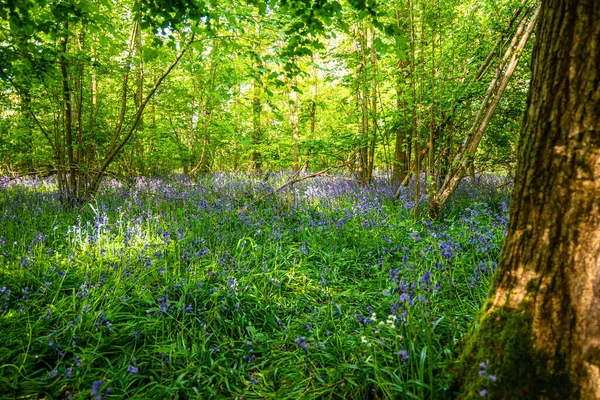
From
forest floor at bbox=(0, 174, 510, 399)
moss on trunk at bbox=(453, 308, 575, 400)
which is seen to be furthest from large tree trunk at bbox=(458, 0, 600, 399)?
forest floor at bbox=(0, 174, 510, 399)

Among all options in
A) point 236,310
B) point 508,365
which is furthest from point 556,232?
point 236,310

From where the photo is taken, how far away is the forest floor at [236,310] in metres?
1.91

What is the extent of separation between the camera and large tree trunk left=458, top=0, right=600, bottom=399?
3.98 ft

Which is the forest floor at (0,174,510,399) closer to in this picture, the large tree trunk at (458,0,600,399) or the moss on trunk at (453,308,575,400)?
the moss on trunk at (453,308,575,400)

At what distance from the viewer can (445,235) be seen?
4.14 metres

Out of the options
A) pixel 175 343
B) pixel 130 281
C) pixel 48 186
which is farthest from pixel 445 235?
pixel 48 186

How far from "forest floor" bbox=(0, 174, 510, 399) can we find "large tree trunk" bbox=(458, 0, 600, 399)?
0.22m

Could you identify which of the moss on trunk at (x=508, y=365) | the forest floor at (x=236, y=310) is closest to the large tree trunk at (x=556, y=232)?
the moss on trunk at (x=508, y=365)

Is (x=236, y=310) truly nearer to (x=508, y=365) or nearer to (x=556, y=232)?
(x=508, y=365)

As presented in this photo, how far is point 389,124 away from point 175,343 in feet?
19.7

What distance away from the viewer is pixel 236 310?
266cm

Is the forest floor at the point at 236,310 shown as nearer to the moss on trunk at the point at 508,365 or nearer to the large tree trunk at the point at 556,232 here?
the moss on trunk at the point at 508,365

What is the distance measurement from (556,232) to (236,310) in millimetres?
2257

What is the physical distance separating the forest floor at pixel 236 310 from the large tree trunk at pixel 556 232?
0.72ft
